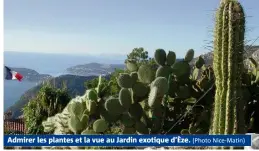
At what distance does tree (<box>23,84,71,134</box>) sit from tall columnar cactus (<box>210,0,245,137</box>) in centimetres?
510

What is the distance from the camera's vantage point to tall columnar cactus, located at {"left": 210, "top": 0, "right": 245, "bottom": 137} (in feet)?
12.7

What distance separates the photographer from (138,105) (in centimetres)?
489

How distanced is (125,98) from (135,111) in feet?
0.67

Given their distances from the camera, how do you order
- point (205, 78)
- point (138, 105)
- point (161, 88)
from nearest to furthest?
point (161, 88)
point (138, 105)
point (205, 78)

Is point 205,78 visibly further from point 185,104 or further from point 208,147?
point 208,147

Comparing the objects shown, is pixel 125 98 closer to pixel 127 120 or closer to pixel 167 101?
pixel 127 120

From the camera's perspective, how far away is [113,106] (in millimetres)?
4789

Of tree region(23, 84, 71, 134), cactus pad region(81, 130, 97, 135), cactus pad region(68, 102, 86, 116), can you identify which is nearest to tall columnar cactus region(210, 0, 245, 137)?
cactus pad region(81, 130, 97, 135)

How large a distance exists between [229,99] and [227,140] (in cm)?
38

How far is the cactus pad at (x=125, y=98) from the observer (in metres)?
4.79

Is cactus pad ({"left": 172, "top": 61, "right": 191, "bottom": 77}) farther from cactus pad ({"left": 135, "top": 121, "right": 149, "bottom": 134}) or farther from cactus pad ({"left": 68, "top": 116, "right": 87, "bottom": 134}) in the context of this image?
cactus pad ({"left": 68, "top": 116, "right": 87, "bottom": 134})

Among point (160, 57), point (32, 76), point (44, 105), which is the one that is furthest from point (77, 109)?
point (32, 76)

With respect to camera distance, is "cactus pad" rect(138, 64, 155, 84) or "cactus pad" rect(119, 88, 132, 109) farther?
"cactus pad" rect(138, 64, 155, 84)

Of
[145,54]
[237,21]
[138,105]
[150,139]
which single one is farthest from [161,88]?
[145,54]
